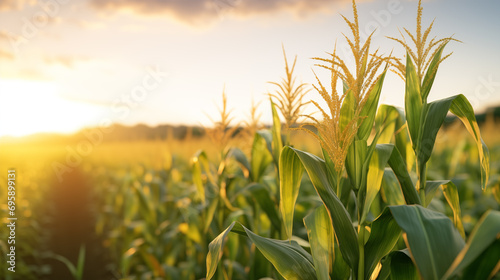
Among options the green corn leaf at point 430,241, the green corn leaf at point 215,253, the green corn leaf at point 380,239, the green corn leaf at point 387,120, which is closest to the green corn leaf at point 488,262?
the green corn leaf at point 430,241

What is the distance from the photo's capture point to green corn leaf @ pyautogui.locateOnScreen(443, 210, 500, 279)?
2.94ft

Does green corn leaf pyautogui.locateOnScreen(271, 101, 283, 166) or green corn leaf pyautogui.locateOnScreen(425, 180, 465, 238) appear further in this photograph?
green corn leaf pyautogui.locateOnScreen(271, 101, 283, 166)

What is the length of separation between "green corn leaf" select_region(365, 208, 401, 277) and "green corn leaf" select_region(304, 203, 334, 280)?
0.16 metres

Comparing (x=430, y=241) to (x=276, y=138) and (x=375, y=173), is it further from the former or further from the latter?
(x=276, y=138)

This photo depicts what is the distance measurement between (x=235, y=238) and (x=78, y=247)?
518 centimetres

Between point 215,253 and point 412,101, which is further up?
point 412,101

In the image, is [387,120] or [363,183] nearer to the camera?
[363,183]

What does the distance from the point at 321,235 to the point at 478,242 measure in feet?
2.10

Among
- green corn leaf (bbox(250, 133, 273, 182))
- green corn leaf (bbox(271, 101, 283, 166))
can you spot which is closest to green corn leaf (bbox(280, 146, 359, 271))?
green corn leaf (bbox(271, 101, 283, 166))

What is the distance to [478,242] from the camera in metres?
0.91

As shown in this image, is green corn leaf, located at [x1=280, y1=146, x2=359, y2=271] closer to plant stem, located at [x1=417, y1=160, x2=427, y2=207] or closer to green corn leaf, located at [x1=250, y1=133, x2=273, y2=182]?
plant stem, located at [x1=417, y1=160, x2=427, y2=207]

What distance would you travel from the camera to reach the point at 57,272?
5305mm

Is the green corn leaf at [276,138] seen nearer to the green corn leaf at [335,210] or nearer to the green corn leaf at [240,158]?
Result: the green corn leaf at [240,158]

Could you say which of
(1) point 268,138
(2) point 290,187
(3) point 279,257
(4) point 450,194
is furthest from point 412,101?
(1) point 268,138
